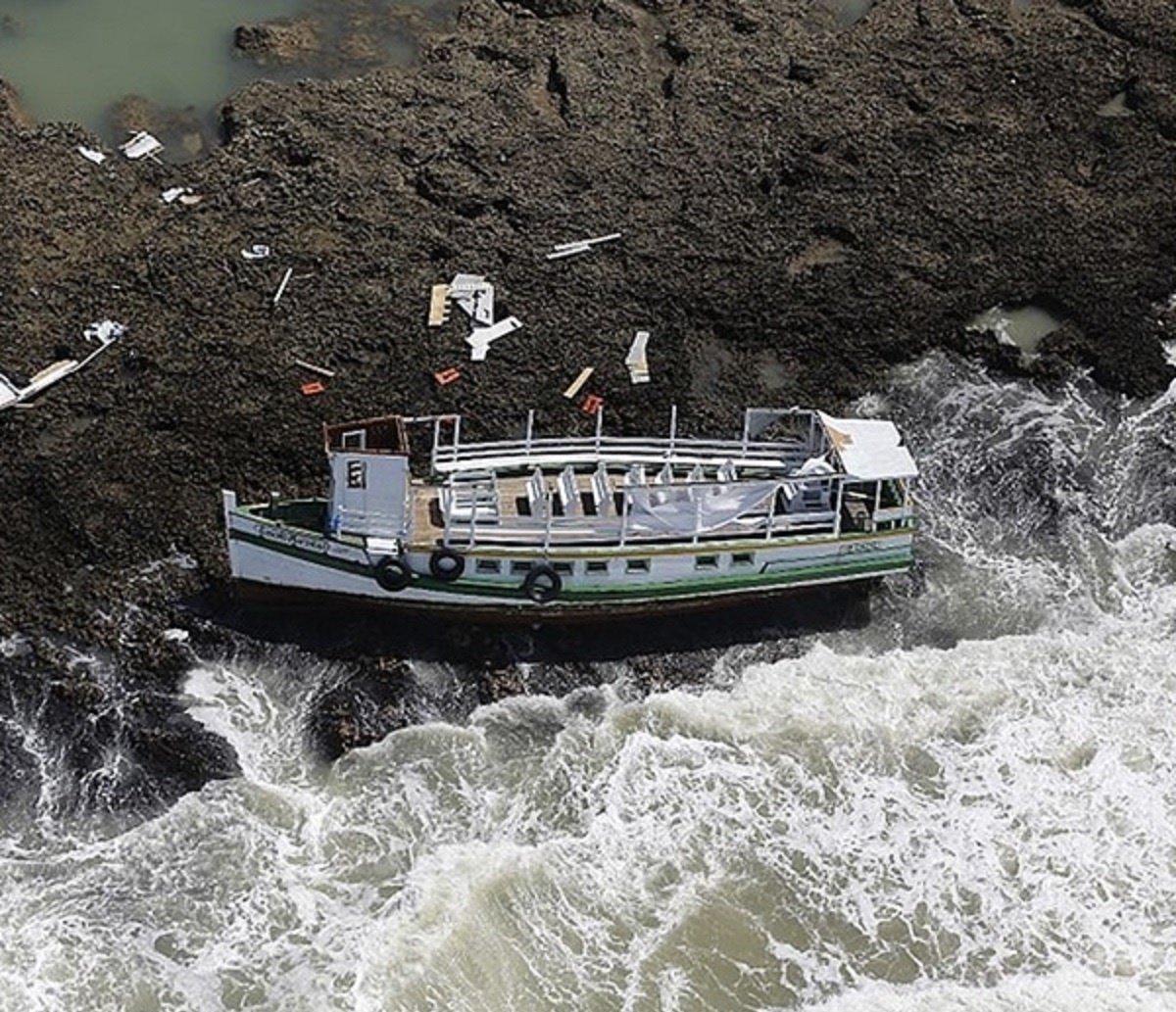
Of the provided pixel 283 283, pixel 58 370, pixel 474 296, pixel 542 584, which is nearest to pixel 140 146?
pixel 283 283

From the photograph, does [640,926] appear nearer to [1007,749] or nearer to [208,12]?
[1007,749]

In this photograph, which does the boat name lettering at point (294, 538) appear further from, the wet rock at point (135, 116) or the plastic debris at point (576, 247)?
the wet rock at point (135, 116)

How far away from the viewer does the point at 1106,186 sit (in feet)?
133

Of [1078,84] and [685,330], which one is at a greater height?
[1078,84]

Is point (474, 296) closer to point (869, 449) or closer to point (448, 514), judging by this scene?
point (448, 514)

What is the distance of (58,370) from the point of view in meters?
33.8

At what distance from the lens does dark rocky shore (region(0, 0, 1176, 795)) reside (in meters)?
31.9

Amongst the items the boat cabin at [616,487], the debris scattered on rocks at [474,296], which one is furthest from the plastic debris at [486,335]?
the boat cabin at [616,487]

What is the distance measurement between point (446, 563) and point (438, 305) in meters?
9.07

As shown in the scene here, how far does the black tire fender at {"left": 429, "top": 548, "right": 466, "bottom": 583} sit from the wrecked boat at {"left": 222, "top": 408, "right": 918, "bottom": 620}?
0.08 feet

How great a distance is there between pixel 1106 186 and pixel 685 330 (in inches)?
502

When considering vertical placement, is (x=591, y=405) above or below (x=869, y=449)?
below

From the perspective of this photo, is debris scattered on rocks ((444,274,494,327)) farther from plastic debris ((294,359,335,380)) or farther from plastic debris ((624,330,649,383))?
plastic debris ((294,359,335,380))

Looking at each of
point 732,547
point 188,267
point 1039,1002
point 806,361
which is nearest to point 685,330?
point 806,361
